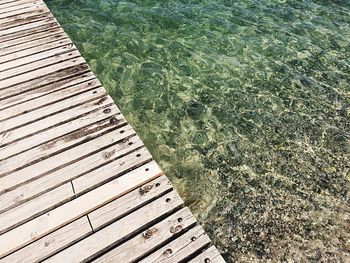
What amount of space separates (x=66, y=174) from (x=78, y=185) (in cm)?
34

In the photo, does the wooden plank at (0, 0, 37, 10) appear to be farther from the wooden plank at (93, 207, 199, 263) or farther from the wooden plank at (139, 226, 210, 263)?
the wooden plank at (139, 226, 210, 263)

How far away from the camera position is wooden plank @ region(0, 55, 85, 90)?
312 inches

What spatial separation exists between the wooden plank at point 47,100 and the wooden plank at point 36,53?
63.6 inches

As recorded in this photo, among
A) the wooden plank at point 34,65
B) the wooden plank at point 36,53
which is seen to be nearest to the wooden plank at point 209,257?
the wooden plank at point 34,65

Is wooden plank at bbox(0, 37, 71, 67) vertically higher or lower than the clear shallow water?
higher

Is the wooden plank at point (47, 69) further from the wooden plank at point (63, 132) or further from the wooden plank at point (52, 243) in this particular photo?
the wooden plank at point (52, 243)

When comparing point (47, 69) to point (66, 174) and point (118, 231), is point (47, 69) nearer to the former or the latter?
point (66, 174)

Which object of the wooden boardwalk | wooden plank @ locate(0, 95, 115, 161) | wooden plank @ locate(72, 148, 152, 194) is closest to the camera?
the wooden boardwalk

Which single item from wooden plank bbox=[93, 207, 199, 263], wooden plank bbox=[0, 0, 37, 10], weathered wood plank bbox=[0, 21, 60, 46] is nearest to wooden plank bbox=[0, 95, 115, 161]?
wooden plank bbox=[93, 207, 199, 263]

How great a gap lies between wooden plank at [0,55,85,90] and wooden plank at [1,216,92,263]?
13.8 feet

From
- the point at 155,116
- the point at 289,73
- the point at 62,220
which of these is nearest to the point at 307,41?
the point at 289,73

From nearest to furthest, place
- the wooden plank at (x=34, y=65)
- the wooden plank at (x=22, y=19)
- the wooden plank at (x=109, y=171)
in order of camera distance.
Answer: the wooden plank at (x=109, y=171), the wooden plank at (x=34, y=65), the wooden plank at (x=22, y=19)

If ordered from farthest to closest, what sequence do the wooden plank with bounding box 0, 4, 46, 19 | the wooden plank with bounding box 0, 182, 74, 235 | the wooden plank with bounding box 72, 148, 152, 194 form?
the wooden plank with bounding box 0, 4, 46, 19, the wooden plank with bounding box 72, 148, 152, 194, the wooden plank with bounding box 0, 182, 74, 235

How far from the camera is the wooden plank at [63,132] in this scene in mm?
6352
